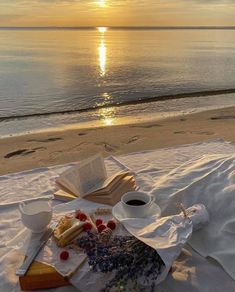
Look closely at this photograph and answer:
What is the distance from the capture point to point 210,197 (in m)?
2.61

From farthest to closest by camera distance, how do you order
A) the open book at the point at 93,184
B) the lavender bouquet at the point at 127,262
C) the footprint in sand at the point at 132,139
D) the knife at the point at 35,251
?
the footprint in sand at the point at 132,139
the open book at the point at 93,184
the knife at the point at 35,251
the lavender bouquet at the point at 127,262

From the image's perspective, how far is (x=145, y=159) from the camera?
4.13 m

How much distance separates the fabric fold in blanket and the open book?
310mm

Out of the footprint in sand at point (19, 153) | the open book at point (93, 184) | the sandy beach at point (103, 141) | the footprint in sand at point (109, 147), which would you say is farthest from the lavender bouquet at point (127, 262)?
the footprint in sand at point (19, 153)

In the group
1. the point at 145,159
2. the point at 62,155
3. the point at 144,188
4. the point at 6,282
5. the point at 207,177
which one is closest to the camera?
the point at 6,282

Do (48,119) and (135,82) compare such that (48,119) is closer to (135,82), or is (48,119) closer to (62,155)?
(62,155)

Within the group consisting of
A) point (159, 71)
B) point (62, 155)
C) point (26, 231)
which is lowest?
point (159, 71)

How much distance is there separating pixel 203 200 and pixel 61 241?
3.41 ft

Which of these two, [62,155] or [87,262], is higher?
[87,262]

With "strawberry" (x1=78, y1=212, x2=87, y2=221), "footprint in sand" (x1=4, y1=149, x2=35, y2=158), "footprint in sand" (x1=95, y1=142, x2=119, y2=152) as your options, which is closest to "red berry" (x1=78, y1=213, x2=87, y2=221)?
"strawberry" (x1=78, y1=212, x2=87, y2=221)

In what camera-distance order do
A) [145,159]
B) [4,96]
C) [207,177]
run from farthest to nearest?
[4,96]
[145,159]
[207,177]

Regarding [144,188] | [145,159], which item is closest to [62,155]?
[145,159]

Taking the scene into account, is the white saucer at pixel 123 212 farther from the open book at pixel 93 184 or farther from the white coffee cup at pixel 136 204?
the open book at pixel 93 184

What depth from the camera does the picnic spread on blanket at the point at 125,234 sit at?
77.0 inches
